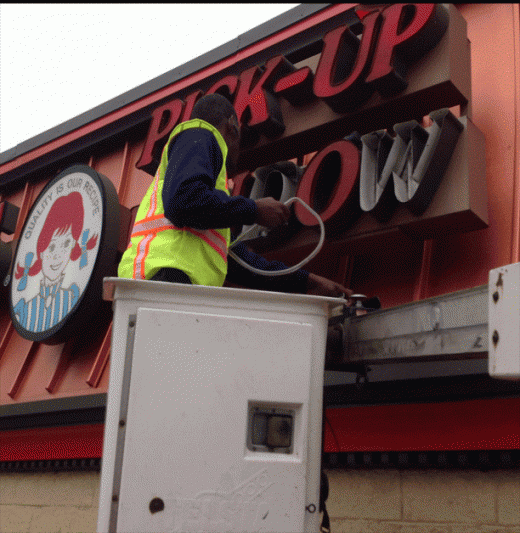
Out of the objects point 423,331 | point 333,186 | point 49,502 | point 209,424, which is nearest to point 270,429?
point 209,424

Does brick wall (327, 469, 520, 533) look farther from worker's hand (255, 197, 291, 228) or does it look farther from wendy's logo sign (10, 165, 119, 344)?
wendy's logo sign (10, 165, 119, 344)

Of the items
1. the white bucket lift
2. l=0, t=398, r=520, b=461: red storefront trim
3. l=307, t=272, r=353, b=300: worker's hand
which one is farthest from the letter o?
the white bucket lift

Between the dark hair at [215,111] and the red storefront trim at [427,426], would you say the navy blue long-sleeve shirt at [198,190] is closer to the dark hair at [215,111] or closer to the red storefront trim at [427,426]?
the dark hair at [215,111]

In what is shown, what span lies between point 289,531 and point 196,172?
121 cm

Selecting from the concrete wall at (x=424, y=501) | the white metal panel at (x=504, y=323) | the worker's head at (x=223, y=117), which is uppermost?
the worker's head at (x=223, y=117)

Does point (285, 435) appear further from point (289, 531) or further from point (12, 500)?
point (12, 500)

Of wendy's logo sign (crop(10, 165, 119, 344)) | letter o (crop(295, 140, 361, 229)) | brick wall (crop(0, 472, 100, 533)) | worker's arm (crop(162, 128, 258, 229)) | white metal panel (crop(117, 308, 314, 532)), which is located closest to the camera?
white metal panel (crop(117, 308, 314, 532))

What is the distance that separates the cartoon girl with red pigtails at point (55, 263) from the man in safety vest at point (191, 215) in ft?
10.6

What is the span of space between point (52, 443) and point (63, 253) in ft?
5.53

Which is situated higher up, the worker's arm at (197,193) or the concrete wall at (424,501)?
the worker's arm at (197,193)

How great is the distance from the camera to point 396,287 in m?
3.88

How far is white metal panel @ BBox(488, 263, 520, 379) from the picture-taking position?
1605 mm

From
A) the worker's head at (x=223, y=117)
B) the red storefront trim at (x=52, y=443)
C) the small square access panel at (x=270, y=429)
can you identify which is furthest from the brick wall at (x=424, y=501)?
the red storefront trim at (x=52, y=443)

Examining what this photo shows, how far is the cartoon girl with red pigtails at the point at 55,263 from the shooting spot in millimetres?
5652
